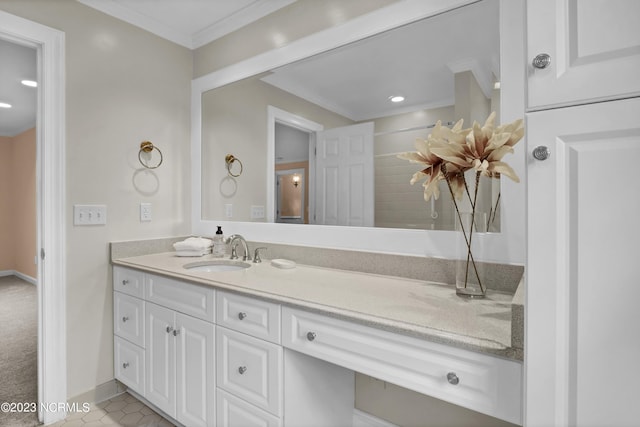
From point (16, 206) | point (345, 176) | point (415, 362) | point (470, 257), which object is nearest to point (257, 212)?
point (345, 176)

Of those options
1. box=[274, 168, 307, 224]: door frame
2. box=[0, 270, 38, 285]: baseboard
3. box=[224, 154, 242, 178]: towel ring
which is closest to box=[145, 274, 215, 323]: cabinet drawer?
box=[274, 168, 307, 224]: door frame

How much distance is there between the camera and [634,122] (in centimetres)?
60

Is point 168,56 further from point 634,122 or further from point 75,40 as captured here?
point 634,122

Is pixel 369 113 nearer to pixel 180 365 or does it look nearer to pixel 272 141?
pixel 272 141

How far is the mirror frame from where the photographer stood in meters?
1.28

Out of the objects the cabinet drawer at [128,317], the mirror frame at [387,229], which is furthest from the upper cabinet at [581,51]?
the cabinet drawer at [128,317]

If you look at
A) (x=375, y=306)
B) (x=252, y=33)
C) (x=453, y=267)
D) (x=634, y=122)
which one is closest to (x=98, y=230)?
(x=252, y=33)

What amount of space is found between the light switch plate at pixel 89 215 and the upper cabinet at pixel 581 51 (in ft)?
7.29

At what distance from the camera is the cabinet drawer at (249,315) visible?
1.26 metres

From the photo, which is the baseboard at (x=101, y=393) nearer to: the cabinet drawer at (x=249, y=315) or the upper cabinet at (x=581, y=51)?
the cabinet drawer at (x=249, y=315)

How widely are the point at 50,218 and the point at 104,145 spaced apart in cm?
52

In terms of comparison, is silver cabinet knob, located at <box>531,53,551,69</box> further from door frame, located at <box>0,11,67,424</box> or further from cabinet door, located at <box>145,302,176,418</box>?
door frame, located at <box>0,11,67,424</box>

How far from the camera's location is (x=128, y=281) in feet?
6.42

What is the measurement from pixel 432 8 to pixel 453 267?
3.72ft
